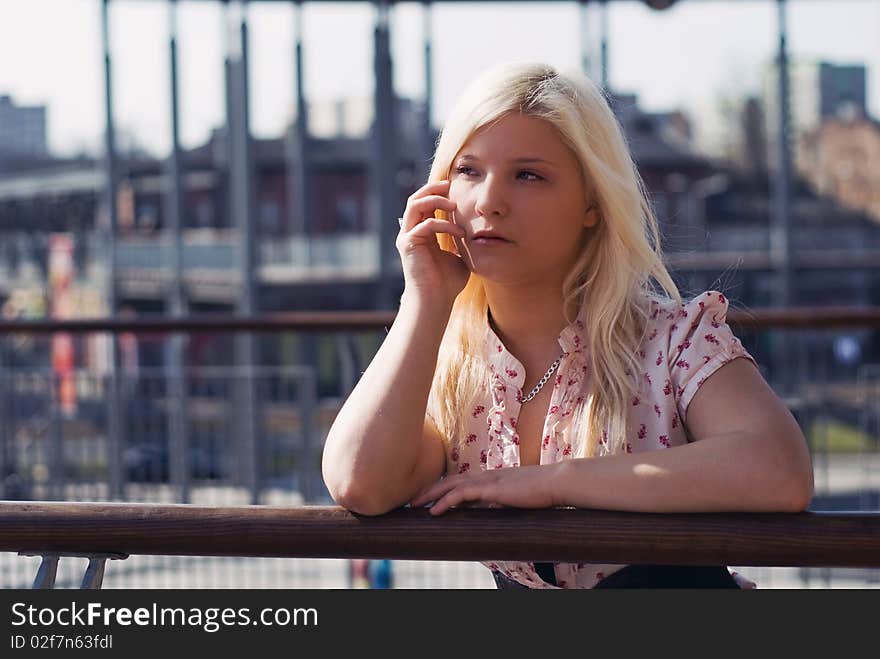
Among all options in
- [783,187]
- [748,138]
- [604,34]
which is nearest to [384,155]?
[604,34]

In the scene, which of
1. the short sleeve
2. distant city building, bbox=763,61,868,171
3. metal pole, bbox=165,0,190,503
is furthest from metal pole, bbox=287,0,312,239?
the short sleeve

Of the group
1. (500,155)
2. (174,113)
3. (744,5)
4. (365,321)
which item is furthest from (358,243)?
(500,155)

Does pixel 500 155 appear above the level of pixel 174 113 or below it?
below

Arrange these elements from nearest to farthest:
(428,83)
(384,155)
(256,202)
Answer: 1. (428,83)
2. (384,155)
3. (256,202)

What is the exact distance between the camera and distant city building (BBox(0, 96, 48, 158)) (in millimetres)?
8805

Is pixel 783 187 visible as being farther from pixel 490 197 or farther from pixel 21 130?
pixel 490 197

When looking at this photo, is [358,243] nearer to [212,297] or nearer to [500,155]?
[212,297]

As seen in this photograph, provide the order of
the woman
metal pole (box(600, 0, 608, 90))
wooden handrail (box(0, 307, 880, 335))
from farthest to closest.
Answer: metal pole (box(600, 0, 608, 90)) → wooden handrail (box(0, 307, 880, 335)) → the woman

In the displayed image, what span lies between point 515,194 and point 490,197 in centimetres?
3

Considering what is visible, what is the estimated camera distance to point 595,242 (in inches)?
62.9

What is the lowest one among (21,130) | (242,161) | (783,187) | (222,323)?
(222,323)

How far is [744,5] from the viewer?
10828 millimetres

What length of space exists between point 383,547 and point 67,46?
10072 millimetres

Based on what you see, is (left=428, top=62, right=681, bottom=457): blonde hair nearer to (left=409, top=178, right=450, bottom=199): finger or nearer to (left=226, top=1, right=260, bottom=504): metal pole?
(left=409, top=178, right=450, bottom=199): finger
